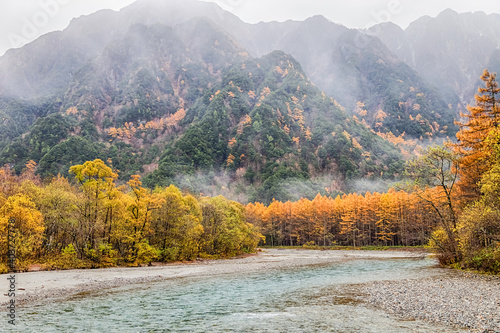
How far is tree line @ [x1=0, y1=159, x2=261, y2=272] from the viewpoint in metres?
38.3

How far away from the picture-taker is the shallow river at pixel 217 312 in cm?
1480

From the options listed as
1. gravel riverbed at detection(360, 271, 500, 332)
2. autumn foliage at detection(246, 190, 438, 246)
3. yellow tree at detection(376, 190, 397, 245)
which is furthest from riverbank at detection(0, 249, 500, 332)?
yellow tree at detection(376, 190, 397, 245)

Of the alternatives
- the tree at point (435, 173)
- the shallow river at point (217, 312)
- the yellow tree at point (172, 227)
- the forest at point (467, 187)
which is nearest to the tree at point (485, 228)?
the forest at point (467, 187)

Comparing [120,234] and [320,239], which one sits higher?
[120,234]

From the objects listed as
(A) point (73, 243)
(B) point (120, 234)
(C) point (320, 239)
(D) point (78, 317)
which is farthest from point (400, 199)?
(D) point (78, 317)

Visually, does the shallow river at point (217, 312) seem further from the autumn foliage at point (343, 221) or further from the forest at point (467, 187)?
the autumn foliage at point (343, 221)

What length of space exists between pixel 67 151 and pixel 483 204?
189053 mm

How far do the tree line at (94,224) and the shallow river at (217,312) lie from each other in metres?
18.6

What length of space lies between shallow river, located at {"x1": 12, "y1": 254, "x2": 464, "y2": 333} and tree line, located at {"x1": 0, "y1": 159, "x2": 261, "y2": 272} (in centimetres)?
1859

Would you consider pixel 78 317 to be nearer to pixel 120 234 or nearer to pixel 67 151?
pixel 120 234

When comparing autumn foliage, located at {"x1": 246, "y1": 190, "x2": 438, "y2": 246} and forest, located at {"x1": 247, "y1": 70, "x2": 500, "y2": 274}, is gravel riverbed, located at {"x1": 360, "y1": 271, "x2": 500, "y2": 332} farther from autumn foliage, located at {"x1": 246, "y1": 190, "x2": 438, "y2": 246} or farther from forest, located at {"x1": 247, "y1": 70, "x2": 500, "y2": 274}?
autumn foliage, located at {"x1": 246, "y1": 190, "x2": 438, "y2": 246}

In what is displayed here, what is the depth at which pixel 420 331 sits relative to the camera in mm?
13305

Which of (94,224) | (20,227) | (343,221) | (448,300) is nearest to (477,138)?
(448,300)

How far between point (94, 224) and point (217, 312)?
1316 inches
